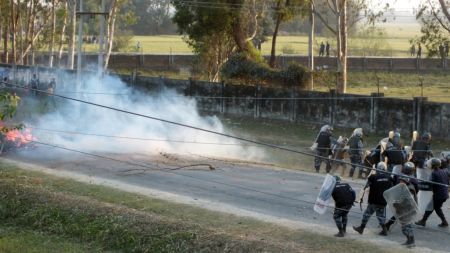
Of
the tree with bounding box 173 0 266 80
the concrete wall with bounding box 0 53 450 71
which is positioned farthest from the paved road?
the concrete wall with bounding box 0 53 450 71

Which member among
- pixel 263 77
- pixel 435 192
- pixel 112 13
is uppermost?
pixel 112 13

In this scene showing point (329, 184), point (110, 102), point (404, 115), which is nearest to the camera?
point (329, 184)

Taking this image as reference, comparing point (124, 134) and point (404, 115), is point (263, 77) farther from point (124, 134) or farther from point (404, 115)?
point (124, 134)

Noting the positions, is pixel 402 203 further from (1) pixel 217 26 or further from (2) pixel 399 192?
(1) pixel 217 26

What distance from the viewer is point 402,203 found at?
12797mm

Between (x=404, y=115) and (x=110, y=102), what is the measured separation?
490 inches

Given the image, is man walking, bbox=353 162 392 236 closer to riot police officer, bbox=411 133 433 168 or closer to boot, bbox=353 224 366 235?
boot, bbox=353 224 366 235

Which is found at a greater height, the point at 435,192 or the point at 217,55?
the point at 217,55

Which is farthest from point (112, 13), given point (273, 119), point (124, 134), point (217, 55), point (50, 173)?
point (50, 173)

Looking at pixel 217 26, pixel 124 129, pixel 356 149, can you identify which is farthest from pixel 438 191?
pixel 217 26

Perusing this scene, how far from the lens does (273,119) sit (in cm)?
3419

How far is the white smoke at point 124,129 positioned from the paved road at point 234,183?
4.84 ft

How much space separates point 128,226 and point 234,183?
490cm

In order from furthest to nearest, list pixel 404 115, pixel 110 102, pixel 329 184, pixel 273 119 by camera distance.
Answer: pixel 273 119
pixel 110 102
pixel 404 115
pixel 329 184
